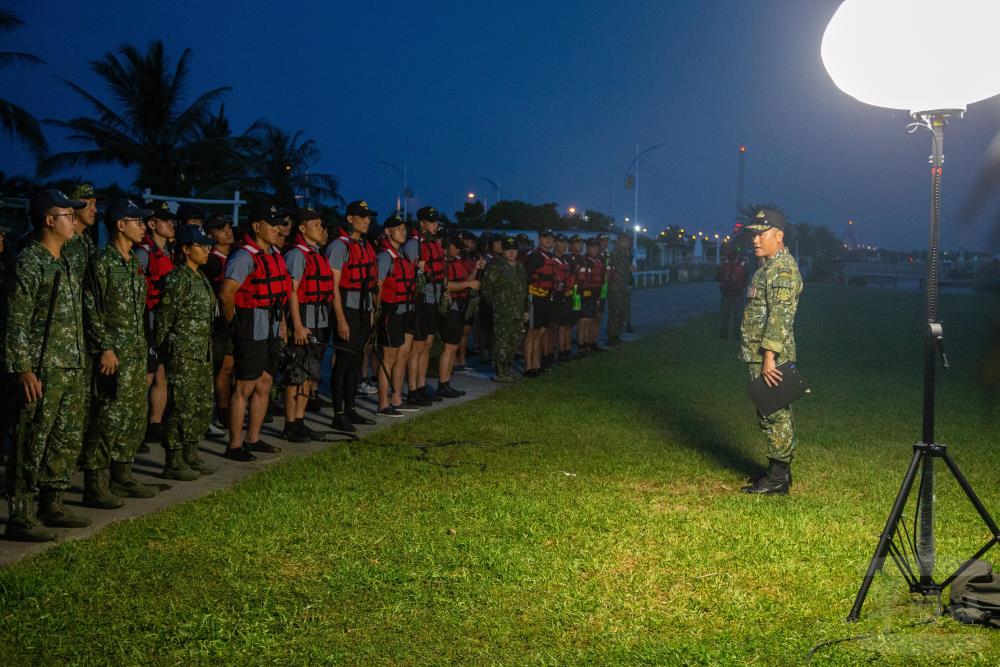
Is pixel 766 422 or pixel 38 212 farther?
pixel 766 422

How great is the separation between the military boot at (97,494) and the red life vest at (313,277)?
2.78 meters

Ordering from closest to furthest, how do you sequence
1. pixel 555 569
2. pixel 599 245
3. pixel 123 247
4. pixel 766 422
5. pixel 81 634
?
pixel 81 634 < pixel 555 569 < pixel 123 247 < pixel 766 422 < pixel 599 245

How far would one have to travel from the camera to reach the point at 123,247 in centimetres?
618

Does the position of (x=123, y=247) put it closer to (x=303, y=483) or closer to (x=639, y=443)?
(x=303, y=483)

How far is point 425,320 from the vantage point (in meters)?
10.7

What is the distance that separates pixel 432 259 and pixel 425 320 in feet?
2.47

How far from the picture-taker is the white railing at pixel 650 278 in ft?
166

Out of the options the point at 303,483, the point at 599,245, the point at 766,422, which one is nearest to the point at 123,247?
the point at 303,483

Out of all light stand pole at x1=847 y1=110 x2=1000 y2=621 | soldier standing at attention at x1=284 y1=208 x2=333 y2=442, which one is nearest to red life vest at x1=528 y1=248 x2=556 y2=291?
soldier standing at attention at x1=284 y1=208 x2=333 y2=442

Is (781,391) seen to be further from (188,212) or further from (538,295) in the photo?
(538,295)

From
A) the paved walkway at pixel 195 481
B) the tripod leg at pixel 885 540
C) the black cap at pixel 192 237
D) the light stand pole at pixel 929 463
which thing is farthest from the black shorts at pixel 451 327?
the tripod leg at pixel 885 540

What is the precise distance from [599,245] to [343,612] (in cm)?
1282

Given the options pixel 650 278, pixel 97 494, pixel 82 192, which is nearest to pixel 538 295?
pixel 82 192

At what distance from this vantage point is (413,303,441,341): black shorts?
1060 cm
